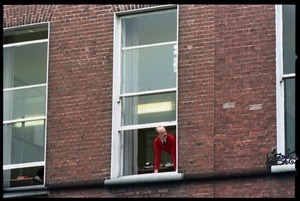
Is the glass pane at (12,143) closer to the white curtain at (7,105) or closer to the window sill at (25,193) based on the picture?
the white curtain at (7,105)

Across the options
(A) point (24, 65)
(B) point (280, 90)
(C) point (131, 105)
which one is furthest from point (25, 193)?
(B) point (280, 90)

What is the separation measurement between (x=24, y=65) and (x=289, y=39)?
4.86 m

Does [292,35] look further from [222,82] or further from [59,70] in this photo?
[59,70]

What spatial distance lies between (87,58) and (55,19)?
1024mm

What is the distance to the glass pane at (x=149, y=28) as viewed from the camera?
20047 mm

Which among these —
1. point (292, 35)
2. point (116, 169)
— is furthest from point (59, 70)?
point (292, 35)

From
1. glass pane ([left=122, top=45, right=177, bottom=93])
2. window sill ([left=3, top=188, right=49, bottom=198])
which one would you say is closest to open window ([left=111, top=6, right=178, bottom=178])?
glass pane ([left=122, top=45, right=177, bottom=93])

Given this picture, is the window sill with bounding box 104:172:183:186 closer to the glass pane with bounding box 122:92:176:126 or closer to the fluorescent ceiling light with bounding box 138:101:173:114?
the glass pane with bounding box 122:92:176:126

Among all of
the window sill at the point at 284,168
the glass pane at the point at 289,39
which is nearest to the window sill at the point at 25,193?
the window sill at the point at 284,168

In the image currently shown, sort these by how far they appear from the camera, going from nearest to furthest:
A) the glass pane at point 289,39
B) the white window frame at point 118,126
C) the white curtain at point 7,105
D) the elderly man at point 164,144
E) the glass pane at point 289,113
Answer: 1. the glass pane at point 289,113
2. the glass pane at point 289,39
3. the white window frame at point 118,126
4. the elderly man at point 164,144
5. the white curtain at point 7,105

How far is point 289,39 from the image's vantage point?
19.1m

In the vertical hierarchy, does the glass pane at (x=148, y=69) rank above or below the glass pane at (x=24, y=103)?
above

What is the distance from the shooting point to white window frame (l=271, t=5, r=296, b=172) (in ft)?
60.2

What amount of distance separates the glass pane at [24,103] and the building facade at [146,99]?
2cm
